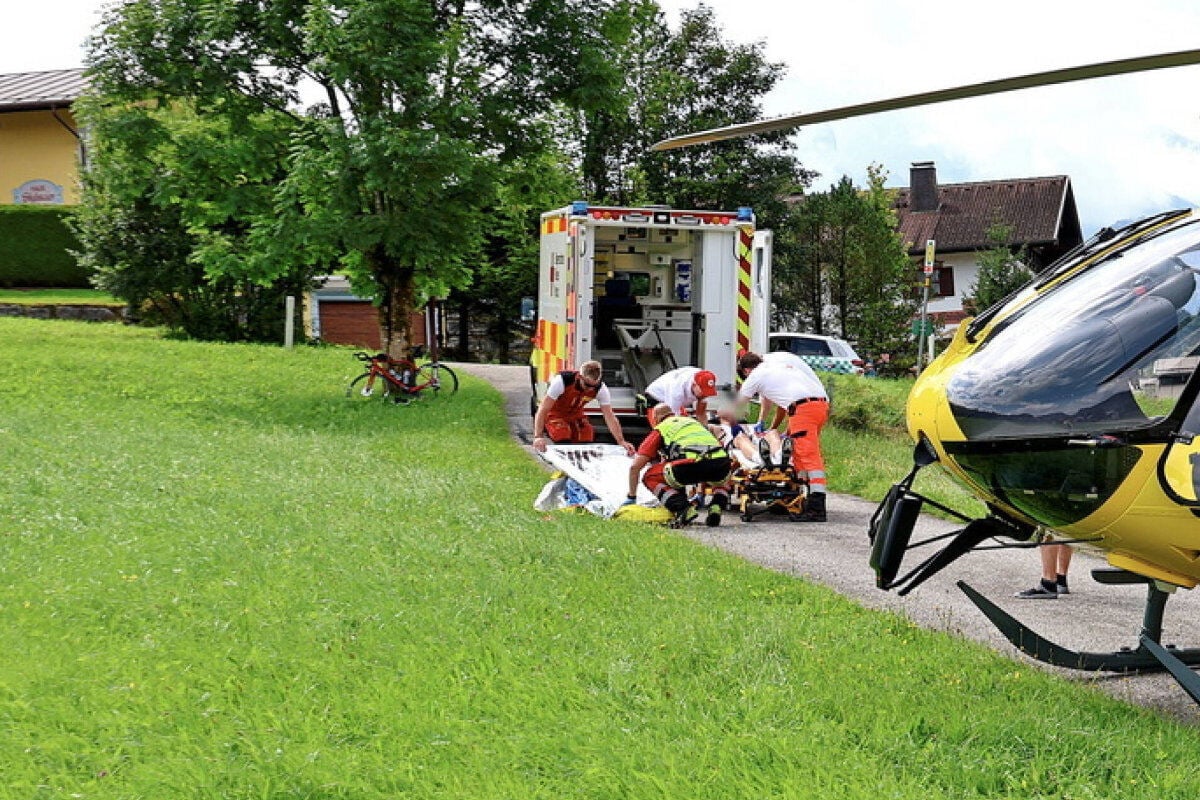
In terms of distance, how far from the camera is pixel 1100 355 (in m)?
5.56

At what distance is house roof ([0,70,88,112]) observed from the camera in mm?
41469

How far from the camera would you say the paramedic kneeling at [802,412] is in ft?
39.7

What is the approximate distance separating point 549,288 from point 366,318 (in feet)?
85.1

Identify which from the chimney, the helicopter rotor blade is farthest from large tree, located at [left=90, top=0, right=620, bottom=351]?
the chimney

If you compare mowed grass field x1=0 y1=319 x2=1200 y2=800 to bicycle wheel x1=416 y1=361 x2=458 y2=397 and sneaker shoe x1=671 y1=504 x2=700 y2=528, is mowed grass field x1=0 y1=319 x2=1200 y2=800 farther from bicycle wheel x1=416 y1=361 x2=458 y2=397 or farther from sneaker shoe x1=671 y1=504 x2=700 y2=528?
bicycle wheel x1=416 y1=361 x2=458 y2=397

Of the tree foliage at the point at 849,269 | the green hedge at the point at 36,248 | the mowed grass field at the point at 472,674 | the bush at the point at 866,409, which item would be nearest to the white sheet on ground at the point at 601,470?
the mowed grass field at the point at 472,674

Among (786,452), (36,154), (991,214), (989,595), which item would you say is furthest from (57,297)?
(991,214)

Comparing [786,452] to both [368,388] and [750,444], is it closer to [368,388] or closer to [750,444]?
[750,444]

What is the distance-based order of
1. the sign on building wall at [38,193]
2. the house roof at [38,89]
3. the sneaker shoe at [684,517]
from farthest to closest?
the sign on building wall at [38,193], the house roof at [38,89], the sneaker shoe at [684,517]

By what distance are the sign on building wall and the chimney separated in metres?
33.6

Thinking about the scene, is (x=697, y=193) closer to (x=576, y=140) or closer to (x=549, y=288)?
(x=576, y=140)

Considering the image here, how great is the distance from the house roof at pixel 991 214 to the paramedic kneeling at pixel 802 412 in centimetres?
4254

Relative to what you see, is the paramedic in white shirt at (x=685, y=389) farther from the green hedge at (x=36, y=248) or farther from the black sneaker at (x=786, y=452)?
the green hedge at (x=36, y=248)

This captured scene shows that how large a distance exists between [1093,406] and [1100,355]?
21 centimetres
